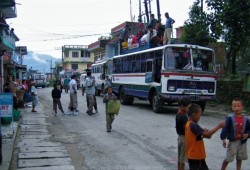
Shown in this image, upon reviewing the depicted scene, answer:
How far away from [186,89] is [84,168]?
32.7 feet

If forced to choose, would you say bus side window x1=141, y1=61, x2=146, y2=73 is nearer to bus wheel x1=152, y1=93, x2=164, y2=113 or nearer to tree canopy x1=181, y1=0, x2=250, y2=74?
bus wheel x1=152, y1=93, x2=164, y2=113

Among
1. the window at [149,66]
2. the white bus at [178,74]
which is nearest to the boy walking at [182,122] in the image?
the white bus at [178,74]

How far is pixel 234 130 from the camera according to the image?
244 inches

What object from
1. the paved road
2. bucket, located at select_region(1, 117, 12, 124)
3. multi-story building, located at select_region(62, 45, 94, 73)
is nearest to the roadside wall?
the paved road

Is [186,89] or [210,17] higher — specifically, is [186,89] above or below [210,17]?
below

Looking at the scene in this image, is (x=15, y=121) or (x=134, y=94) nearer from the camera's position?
(x=15, y=121)

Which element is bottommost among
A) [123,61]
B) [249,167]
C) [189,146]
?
[249,167]

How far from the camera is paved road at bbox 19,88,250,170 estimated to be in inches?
311

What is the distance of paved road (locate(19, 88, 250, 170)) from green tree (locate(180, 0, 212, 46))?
315 inches

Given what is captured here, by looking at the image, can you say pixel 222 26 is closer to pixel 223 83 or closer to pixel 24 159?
pixel 223 83

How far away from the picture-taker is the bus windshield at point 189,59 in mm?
16703

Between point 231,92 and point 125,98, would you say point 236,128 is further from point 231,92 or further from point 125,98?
point 125,98

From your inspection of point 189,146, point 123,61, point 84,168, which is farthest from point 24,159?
point 123,61

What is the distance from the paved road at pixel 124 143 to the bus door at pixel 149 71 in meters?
2.81
